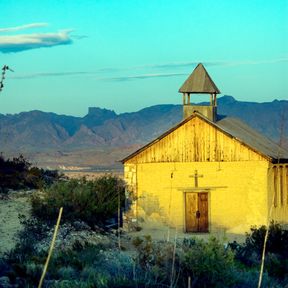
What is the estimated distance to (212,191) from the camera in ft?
110

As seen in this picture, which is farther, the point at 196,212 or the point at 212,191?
the point at 196,212

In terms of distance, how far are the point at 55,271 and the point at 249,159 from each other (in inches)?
717

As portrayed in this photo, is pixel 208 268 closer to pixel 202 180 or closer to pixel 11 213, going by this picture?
pixel 11 213

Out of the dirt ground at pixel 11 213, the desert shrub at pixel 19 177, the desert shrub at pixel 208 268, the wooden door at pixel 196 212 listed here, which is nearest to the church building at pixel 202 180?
the wooden door at pixel 196 212

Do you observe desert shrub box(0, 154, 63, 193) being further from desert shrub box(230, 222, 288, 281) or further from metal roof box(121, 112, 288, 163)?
desert shrub box(230, 222, 288, 281)

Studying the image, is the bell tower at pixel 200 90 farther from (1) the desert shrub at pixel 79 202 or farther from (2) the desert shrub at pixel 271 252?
(2) the desert shrub at pixel 271 252

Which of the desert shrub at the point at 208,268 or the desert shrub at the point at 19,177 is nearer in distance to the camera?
the desert shrub at the point at 208,268

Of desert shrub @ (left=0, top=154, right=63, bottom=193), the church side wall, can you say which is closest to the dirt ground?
desert shrub @ (left=0, top=154, right=63, bottom=193)

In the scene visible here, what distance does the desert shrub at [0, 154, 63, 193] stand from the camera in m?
33.7

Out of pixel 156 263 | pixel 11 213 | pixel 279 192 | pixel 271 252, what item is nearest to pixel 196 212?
pixel 279 192

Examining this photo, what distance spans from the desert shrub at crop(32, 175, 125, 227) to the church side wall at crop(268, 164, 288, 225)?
6261mm

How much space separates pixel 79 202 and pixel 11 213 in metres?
2.53

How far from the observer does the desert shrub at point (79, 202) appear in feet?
95.9

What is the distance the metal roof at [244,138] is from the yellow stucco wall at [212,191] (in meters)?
0.57
